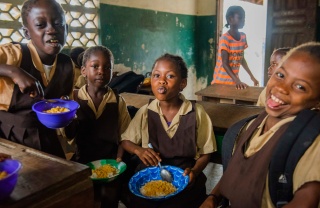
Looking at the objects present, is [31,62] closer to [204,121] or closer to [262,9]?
[204,121]

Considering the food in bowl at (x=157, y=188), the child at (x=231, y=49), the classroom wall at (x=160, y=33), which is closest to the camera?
the food in bowl at (x=157, y=188)

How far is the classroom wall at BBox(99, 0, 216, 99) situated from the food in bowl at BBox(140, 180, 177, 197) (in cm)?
367

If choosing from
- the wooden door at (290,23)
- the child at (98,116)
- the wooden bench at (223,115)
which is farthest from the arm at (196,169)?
the wooden door at (290,23)

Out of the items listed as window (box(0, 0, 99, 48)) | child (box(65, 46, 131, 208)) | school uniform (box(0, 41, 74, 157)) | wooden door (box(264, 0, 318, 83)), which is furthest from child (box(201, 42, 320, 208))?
wooden door (box(264, 0, 318, 83))

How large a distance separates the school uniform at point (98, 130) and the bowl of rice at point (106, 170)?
0.21 metres

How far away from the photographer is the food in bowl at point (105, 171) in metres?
1.64

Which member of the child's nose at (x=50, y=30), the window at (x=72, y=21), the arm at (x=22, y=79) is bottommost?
the arm at (x=22, y=79)

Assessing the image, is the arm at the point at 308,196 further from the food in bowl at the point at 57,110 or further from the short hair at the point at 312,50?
the food in bowl at the point at 57,110

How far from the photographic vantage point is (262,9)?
9914 mm

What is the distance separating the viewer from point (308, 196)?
1062 mm

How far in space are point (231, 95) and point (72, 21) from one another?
258cm

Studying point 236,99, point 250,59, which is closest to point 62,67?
point 236,99

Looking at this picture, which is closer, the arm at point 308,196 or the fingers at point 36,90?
the arm at point 308,196

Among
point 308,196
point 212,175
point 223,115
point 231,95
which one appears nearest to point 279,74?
point 308,196
